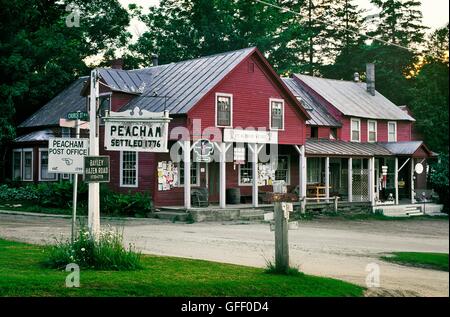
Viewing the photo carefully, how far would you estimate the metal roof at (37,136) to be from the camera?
31.3 meters

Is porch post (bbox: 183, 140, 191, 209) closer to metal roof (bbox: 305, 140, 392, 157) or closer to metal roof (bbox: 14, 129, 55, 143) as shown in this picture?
metal roof (bbox: 305, 140, 392, 157)

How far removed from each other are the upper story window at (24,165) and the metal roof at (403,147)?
66.5 ft

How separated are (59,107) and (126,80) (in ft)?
23.1

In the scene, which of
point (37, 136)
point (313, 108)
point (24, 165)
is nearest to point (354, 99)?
point (313, 108)

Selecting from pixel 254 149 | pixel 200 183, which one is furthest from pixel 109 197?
pixel 254 149

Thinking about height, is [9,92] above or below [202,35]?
below

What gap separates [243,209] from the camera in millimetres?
25625

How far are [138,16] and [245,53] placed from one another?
802 cm

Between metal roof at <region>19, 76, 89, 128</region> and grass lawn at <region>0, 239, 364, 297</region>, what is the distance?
2280 centimetres

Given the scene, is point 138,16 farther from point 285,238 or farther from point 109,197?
point 285,238

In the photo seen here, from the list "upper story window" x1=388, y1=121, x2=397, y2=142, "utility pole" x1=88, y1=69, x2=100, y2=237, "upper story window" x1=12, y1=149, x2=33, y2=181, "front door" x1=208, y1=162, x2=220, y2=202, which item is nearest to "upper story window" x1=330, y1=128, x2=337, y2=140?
"upper story window" x1=388, y1=121, x2=397, y2=142

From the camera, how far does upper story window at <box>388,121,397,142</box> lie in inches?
1564

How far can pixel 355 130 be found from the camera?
3747cm
